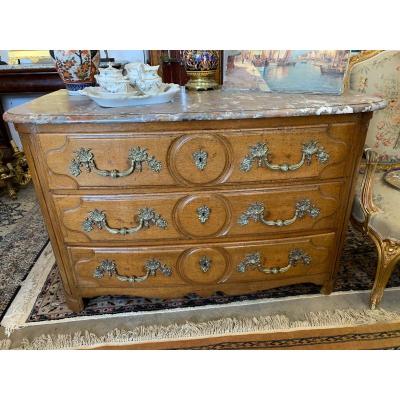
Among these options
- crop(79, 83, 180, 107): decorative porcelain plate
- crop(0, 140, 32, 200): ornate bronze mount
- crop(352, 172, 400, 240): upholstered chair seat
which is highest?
crop(79, 83, 180, 107): decorative porcelain plate

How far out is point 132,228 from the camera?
3.80ft

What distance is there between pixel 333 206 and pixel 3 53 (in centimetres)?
Answer: 307

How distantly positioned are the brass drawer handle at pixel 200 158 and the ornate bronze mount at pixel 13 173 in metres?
2.04

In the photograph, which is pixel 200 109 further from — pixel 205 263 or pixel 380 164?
pixel 380 164

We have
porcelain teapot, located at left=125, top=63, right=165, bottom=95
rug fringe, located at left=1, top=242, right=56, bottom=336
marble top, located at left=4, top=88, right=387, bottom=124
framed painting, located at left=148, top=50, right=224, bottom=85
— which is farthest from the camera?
framed painting, located at left=148, top=50, right=224, bottom=85

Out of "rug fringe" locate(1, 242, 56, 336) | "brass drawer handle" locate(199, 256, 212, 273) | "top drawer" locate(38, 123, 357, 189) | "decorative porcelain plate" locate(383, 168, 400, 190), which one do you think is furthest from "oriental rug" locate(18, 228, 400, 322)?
"top drawer" locate(38, 123, 357, 189)

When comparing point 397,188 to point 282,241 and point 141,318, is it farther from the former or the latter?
point 141,318

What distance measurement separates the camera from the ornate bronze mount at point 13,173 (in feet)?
8.10

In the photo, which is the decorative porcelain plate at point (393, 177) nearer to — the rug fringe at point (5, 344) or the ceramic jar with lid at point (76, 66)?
the ceramic jar with lid at point (76, 66)

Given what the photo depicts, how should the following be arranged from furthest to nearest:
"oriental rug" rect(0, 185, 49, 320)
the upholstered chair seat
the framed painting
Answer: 1. the framed painting
2. "oriental rug" rect(0, 185, 49, 320)
3. the upholstered chair seat

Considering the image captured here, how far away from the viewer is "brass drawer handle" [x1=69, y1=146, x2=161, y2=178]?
40.3 inches

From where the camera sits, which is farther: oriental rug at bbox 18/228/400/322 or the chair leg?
oriental rug at bbox 18/228/400/322

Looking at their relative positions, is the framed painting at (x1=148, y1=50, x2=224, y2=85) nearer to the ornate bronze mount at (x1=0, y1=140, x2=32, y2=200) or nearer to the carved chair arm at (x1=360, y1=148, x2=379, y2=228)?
the carved chair arm at (x1=360, y1=148, x2=379, y2=228)
